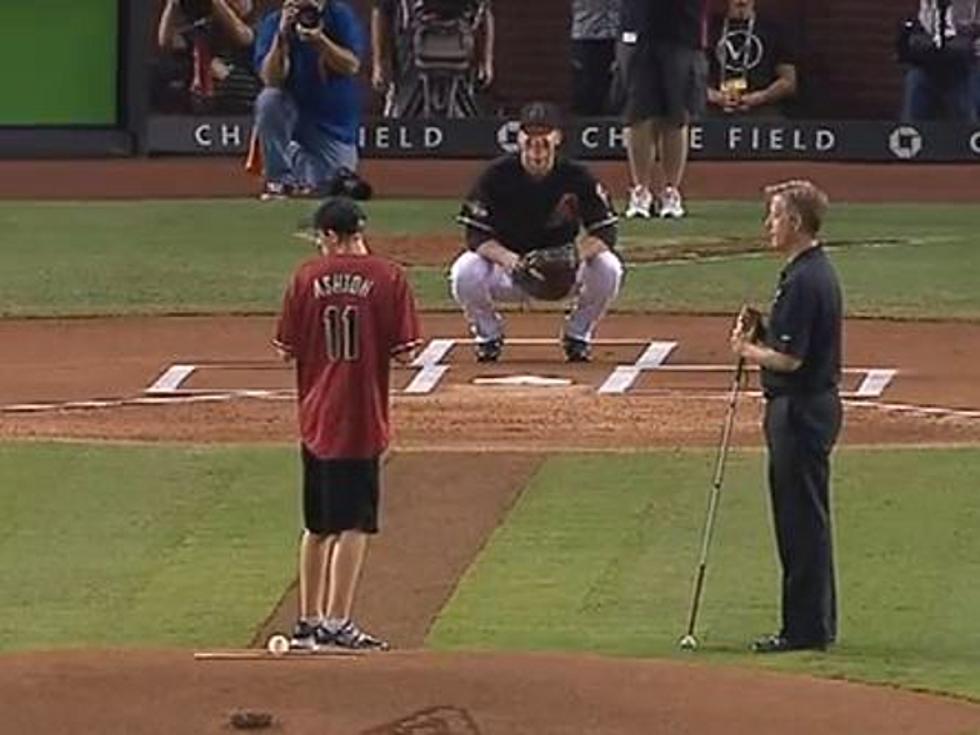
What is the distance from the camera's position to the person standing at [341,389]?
36.4 feet

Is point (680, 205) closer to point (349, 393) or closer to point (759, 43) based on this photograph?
point (759, 43)

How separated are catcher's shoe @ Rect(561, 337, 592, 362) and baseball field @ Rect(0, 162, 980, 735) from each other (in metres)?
0.12

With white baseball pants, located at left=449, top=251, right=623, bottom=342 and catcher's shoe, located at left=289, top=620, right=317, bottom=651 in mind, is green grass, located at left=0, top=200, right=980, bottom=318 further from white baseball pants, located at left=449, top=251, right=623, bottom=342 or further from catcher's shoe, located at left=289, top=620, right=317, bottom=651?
catcher's shoe, located at left=289, top=620, right=317, bottom=651

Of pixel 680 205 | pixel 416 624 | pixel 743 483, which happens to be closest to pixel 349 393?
pixel 416 624

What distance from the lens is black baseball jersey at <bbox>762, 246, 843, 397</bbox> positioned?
1112 cm

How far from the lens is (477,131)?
92.5 feet

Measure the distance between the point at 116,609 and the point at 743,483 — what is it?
341 cm

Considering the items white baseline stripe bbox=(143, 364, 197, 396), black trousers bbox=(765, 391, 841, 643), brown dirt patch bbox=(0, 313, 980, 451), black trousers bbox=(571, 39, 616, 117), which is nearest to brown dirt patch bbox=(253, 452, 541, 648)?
brown dirt patch bbox=(0, 313, 980, 451)

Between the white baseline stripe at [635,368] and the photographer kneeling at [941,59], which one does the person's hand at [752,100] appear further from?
the white baseline stripe at [635,368]

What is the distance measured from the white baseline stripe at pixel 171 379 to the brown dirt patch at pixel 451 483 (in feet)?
0.24

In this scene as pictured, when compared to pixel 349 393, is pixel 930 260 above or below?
below

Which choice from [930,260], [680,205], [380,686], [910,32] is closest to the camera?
[380,686]

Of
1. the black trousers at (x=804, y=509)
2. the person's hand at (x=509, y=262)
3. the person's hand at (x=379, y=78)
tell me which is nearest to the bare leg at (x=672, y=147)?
the person's hand at (x=379, y=78)

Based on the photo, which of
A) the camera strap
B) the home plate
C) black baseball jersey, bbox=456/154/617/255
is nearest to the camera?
the home plate
